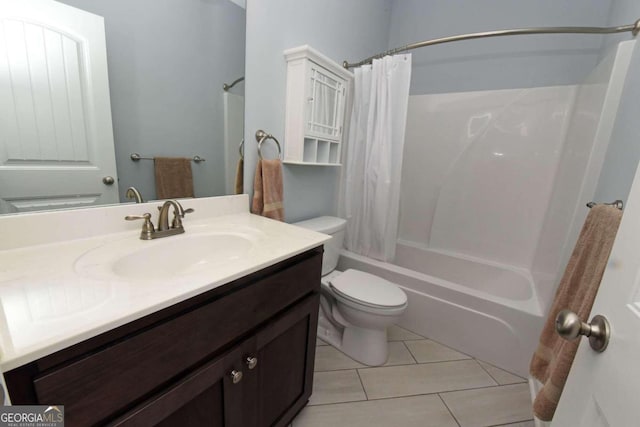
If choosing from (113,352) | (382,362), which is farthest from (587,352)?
(382,362)

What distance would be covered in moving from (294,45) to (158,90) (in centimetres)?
80

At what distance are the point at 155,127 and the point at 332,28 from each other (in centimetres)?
131

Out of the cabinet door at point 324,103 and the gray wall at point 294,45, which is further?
the cabinet door at point 324,103

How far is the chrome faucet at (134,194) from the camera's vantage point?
0.97 metres

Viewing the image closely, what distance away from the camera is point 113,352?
0.50 metres

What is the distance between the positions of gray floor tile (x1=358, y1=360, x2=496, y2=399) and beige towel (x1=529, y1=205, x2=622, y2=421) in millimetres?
494

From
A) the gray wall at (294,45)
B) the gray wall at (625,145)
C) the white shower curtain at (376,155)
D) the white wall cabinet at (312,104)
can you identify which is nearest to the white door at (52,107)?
the gray wall at (294,45)

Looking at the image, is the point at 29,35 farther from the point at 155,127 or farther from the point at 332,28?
the point at 332,28

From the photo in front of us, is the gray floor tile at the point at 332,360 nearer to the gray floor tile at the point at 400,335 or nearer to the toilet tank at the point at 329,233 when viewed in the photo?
the gray floor tile at the point at 400,335

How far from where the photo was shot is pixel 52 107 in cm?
78

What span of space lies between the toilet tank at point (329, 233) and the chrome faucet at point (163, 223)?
75 cm

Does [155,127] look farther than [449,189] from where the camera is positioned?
No

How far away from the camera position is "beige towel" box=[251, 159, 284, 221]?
1.32 m

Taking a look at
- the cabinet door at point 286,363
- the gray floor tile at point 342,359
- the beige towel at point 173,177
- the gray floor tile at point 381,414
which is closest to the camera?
the cabinet door at point 286,363
